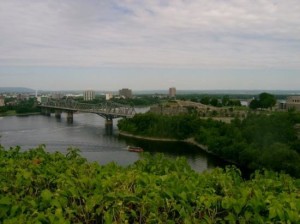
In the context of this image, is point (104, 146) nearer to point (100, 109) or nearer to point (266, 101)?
point (100, 109)

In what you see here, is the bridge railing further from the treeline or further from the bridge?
the treeline

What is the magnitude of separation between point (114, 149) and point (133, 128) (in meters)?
5.56

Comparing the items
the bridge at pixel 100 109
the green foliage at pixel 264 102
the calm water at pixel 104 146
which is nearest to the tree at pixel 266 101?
the green foliage at pixel 264 102

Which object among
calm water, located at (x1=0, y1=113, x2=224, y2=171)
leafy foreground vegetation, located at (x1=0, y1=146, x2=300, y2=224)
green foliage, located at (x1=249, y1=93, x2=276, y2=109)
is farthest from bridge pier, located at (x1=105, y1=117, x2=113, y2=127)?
leafy foreground vegetation, located at (x1=0, y1=146, x2=300, y2=224)

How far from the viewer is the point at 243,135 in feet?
46.8

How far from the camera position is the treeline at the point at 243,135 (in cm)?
1016

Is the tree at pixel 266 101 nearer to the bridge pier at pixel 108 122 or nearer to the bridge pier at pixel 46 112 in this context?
the bridge pier at pixel 108 122

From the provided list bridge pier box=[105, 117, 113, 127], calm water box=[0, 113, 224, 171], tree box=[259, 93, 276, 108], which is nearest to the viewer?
calm water box=[0, 113, 224, 171]

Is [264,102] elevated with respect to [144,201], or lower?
lower

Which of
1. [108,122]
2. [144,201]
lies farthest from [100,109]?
[144,201]

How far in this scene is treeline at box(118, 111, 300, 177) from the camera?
10164mm

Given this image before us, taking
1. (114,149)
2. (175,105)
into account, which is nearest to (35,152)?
(114,149)

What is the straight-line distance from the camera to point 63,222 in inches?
59.4

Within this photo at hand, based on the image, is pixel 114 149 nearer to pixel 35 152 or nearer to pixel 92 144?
pixel 92 144
